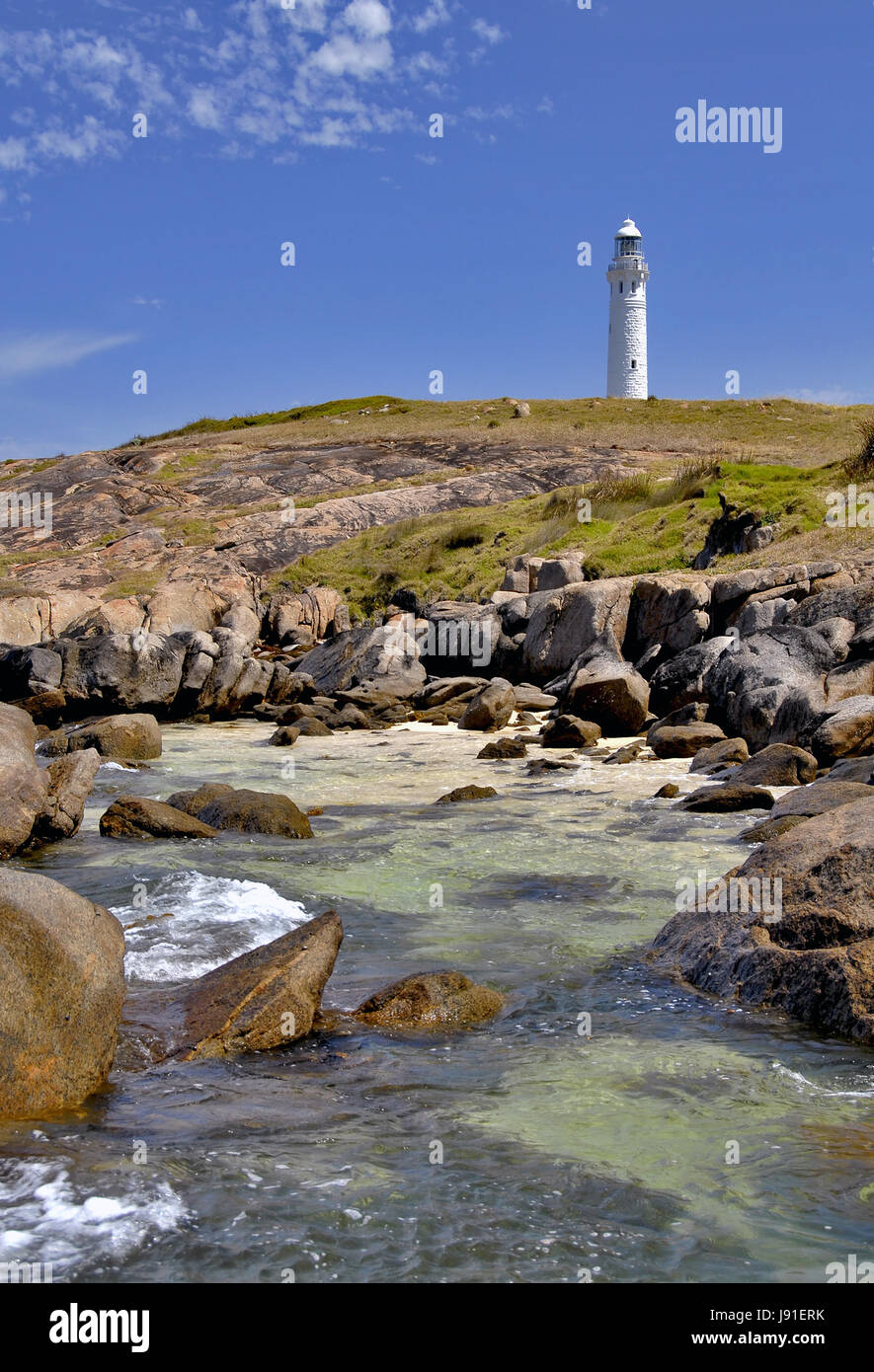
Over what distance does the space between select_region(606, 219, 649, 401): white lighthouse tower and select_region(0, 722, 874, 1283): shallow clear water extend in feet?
211

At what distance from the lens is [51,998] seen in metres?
5.21

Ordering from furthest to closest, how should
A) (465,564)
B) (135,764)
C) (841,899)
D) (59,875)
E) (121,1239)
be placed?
(465,564) → (135,764) → (59,875) → (841,899) → (121,1239)

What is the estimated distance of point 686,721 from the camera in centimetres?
1794

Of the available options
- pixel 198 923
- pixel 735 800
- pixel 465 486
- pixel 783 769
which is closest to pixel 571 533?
pixel 465 486

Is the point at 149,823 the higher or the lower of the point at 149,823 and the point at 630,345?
the lower

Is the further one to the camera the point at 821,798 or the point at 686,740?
the point at 686,740

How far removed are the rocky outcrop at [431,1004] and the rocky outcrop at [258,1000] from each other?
13.8 inches

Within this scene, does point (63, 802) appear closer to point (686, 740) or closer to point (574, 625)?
point (686, 740)

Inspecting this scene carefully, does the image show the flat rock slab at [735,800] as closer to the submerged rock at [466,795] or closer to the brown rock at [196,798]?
the submerged rock at [466,795]

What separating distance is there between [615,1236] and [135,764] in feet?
49.2

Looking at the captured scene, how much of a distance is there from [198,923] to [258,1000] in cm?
249

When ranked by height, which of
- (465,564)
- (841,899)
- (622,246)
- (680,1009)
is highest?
(622,246)
